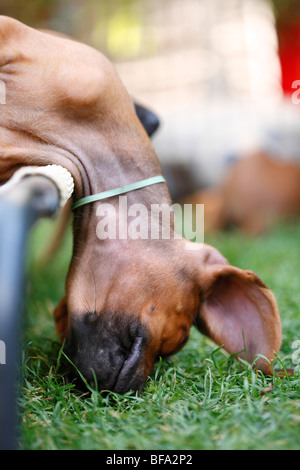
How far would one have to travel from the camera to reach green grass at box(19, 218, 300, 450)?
111 cm

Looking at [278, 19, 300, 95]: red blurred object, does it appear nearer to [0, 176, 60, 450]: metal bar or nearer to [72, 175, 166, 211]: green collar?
[72, 175, 166, 211]: green collar

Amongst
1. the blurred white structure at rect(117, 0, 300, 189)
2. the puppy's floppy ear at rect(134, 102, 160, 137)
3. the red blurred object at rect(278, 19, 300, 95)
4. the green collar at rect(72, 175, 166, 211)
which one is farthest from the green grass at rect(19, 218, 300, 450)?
the red blurred object at rect(278, 19, 300, 95)

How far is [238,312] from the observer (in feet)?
5.33

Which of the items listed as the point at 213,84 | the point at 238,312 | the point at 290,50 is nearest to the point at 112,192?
the point at 238,312

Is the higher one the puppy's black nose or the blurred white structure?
the blurred white structure

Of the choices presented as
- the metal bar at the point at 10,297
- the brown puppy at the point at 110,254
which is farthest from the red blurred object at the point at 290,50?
the metal bar at the point at 10,297

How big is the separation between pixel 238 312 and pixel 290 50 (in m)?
4.72

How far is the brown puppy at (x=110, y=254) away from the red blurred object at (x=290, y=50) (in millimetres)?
4436

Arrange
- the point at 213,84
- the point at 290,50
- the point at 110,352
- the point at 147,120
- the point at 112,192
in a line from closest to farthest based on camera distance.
A: 1. the point at 110,352
2. the point at 112,192
3. the point at 147,120
4. the point at 290,50
5. the point at 213,84

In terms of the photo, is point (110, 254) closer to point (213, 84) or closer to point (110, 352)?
point (110, 352)

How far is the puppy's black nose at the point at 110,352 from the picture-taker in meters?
1.40

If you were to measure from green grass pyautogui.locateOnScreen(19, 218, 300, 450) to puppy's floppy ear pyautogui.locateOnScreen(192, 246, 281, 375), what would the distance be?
0.06m

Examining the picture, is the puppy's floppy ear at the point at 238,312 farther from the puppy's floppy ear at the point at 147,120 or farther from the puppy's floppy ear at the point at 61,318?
the puppy's floppy ear at the point at 147,120
